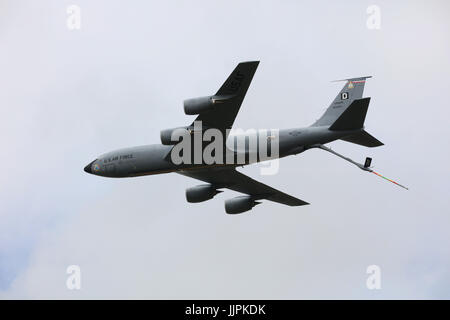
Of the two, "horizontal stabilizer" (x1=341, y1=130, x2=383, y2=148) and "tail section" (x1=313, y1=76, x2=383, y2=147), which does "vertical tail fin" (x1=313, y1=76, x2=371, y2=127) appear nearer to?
"tail section" (x1=313, y1=76, x2=383, y2=147)

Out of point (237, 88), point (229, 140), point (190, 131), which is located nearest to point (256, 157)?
point (229, 140)

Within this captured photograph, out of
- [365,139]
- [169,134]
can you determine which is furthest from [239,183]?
[365,139]

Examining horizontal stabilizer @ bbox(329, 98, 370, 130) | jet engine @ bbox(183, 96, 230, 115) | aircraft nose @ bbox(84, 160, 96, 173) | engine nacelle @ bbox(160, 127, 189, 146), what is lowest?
aircraft nose @ bbox(84, 160, 96, 173)

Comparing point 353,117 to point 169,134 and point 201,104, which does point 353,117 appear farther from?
point 169,134

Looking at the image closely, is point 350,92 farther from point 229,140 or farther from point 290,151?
point 229,140

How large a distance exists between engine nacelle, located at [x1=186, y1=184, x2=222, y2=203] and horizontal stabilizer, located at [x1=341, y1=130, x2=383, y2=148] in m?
9.82

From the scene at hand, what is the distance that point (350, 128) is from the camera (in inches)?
1447

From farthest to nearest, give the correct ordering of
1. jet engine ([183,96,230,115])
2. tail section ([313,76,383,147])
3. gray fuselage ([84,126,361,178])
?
gray fuselage ([84,126,361,178]), tail section ([313,76,383,147]), jet engine ([183,96,230,115])

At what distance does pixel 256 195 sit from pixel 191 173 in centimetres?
523

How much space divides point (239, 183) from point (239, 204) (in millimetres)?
1457

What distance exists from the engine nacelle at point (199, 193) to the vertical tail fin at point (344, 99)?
793 centimetres

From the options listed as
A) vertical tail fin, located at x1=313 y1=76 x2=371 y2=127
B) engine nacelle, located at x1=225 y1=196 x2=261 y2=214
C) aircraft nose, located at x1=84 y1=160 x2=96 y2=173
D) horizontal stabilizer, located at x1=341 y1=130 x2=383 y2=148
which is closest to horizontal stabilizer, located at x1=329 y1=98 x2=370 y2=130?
horizontal stabilizer, located at x1=341 y1=130 x2=383 y2=148

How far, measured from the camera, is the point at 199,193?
141 feet

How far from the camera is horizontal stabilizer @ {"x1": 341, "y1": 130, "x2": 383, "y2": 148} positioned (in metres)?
37.1
